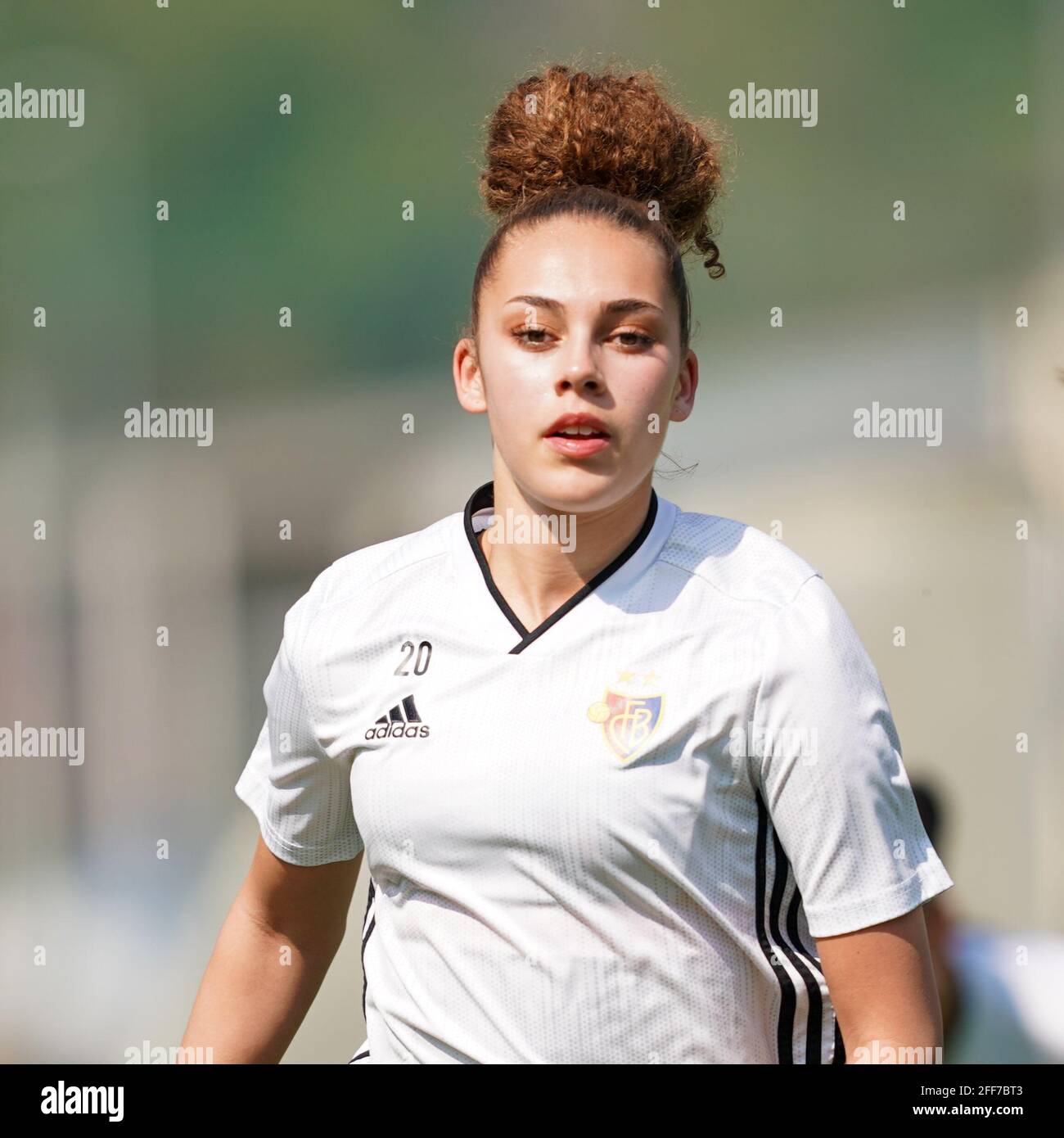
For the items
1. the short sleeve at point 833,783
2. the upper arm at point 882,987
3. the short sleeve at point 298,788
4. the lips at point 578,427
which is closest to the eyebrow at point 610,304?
the lips at point 578,427

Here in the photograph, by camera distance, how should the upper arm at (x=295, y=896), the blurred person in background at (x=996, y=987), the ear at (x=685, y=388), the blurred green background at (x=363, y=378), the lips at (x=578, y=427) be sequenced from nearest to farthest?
the lips at (x=578, y=427) → the ear at (x=685, y=388) → the upper arm at (x=295, y=896) → the blurred person in background at (x=996, y=987) → the blurred green background at (x=363, y=378)

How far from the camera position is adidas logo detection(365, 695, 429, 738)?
163 cm

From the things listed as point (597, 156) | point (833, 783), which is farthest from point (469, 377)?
point (833, 783)

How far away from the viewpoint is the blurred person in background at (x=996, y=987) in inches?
140

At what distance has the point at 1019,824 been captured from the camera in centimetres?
370

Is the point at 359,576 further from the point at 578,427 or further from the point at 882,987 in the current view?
the point at 882,987

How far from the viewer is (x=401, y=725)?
5.39 feet

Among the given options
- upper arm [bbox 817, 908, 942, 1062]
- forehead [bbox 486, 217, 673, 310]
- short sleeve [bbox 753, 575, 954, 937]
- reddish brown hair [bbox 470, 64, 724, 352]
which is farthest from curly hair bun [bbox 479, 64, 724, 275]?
upper arm [bbox 817, 908, 942, 1062]

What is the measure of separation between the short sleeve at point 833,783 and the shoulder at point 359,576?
1.59 feet

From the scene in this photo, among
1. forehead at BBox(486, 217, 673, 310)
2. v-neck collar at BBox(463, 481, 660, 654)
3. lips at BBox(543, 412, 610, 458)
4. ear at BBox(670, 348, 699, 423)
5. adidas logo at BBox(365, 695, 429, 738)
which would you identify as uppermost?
forehead at BBox(486, 217, 673, 310)

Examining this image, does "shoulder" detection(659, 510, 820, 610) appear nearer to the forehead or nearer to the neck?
the neck

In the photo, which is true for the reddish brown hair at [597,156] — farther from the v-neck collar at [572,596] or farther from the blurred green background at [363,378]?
the blurred green background at [363,378]

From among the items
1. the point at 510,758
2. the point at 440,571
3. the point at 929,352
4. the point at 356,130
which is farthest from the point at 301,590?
the point at 510,758

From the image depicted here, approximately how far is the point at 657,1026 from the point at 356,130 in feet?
9.31
